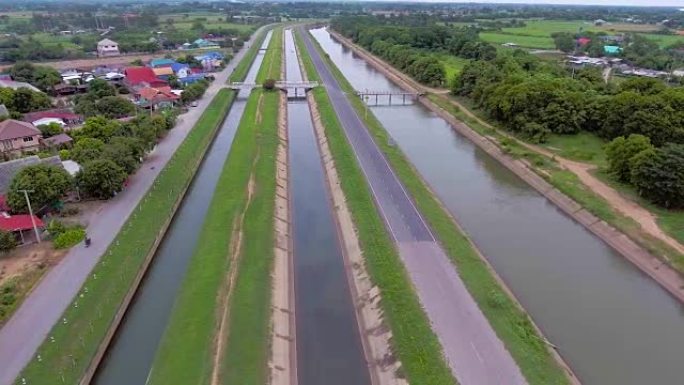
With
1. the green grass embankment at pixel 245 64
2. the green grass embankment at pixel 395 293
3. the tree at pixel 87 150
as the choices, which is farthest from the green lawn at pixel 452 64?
the tree at pixel 87 150

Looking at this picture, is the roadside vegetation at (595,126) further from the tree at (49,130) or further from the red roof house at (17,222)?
the tree at (49,130)

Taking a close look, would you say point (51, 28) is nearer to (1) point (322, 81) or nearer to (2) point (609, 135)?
(1) point (322, 81)

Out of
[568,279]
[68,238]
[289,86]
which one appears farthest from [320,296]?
[289,86]

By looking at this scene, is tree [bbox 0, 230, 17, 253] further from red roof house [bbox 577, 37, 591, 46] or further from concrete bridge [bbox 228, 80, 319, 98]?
red roof house [bbox 577, 37, 591, 46]

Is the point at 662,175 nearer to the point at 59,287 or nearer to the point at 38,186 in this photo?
the point at 59,287

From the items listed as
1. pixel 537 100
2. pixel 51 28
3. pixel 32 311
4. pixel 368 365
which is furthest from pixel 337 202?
pixel 51 28

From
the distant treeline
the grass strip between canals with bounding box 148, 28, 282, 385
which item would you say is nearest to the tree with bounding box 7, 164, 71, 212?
the grass strip between canals with bounding box 148, 28, 282, 385
